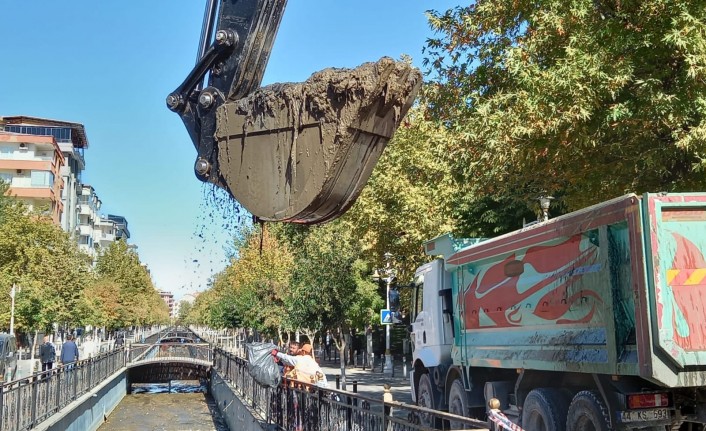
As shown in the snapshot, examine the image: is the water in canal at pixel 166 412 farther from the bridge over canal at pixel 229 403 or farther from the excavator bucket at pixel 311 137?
the excavator bucket at pixel 311 137

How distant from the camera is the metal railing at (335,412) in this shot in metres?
5.82

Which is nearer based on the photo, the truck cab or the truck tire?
the truck tire

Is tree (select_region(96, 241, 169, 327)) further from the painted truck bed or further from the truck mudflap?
the truck mudflap

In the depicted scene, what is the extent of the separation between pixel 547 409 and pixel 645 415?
5.46ft

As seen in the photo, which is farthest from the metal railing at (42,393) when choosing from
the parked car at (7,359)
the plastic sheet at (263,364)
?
the plastic sheet at (263,364)

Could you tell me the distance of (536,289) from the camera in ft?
34.0

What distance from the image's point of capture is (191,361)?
3966 cm

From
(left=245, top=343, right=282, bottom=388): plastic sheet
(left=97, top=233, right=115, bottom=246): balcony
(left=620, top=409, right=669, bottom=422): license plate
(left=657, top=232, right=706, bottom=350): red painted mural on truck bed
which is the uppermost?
(left=97, top=233, right=115, bottom=246): balcony

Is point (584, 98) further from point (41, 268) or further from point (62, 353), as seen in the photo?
point (41, 268)

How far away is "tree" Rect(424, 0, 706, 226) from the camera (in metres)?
11.4

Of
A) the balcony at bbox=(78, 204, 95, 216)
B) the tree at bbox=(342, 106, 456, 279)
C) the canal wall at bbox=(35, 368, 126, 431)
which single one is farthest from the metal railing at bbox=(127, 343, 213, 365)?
the balcony at bbox=(78, 204, 95, 216)

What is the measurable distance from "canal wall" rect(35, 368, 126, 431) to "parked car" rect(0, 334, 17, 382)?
266 cm

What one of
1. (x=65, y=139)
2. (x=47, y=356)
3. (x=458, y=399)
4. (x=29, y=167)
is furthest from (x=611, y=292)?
(x=65, y=139)

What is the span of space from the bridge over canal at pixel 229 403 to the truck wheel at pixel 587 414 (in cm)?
283
